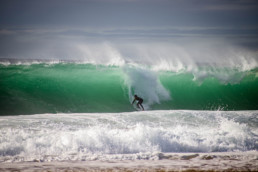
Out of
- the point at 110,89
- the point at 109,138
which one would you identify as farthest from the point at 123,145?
the point at 110,89

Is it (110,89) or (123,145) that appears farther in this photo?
(110,89)

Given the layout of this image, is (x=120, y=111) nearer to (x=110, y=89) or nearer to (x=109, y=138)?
(x=110, y=89)

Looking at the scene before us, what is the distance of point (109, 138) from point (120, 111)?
6.11 m

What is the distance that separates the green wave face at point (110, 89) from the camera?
42.7 feet

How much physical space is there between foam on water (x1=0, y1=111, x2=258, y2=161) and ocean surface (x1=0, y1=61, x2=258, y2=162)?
21 mm

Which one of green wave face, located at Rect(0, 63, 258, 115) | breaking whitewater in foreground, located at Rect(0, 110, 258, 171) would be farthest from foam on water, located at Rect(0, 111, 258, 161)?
green wave face, located at Rect(0, 63, 258, 115)

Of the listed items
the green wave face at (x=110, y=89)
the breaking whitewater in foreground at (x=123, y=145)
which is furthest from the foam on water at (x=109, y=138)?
the green wave face at (x=110, y=89)

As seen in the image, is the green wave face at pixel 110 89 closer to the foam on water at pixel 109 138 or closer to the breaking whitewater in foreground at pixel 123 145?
the foam on water at pixel 109 138

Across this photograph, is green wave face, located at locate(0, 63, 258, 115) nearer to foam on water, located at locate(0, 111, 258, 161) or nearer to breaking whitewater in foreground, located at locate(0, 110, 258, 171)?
foam on water, located at locate(0, 111, 258, 161)

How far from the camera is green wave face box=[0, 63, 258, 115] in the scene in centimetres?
1302

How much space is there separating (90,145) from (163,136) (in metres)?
1.78

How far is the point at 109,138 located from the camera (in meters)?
6.70

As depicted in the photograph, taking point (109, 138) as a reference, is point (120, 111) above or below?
above

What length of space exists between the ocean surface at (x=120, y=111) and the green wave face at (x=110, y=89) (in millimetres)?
46
